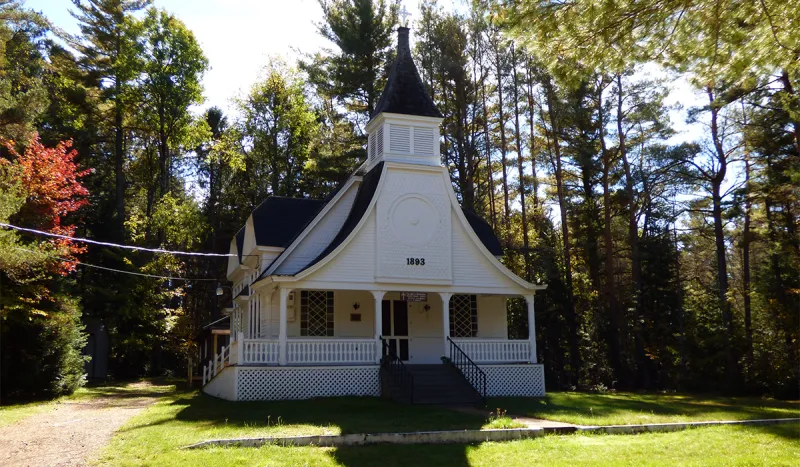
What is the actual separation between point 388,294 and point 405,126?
5.51 metres

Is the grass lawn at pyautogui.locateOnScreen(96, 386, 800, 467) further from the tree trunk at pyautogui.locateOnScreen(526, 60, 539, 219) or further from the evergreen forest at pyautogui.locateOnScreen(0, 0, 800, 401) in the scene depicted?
the tree trunk at pyautogui.locateOnScreen(526, 60, 539, 219)

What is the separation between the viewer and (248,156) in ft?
147

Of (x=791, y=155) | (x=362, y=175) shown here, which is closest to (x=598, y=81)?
(x=791, y=155)

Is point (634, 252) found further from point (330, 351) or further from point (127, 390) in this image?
point (127, 390)

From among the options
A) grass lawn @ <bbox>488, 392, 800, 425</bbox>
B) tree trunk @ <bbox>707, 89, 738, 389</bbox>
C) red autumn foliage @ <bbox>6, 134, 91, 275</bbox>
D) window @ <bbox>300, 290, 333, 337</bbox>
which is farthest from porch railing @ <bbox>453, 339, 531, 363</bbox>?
red autumn foliage @ <bbox>6, 134, 91, 275</bbox>

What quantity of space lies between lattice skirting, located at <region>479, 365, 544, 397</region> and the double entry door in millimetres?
2919

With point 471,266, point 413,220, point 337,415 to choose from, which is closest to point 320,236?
point 413,220

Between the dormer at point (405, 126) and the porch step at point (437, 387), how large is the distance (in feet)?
22.0

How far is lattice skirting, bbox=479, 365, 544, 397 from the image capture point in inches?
822

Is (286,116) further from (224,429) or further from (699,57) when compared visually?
(699,57)

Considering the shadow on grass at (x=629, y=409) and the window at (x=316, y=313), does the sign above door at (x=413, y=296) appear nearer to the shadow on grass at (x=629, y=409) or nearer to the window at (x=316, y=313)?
the window at (x=316, y=313)

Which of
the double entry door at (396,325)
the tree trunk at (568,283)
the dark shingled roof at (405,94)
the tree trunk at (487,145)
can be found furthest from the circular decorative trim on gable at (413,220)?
the tree trunk at (487,145)

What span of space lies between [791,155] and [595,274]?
34.8ft

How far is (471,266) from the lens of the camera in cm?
2178
